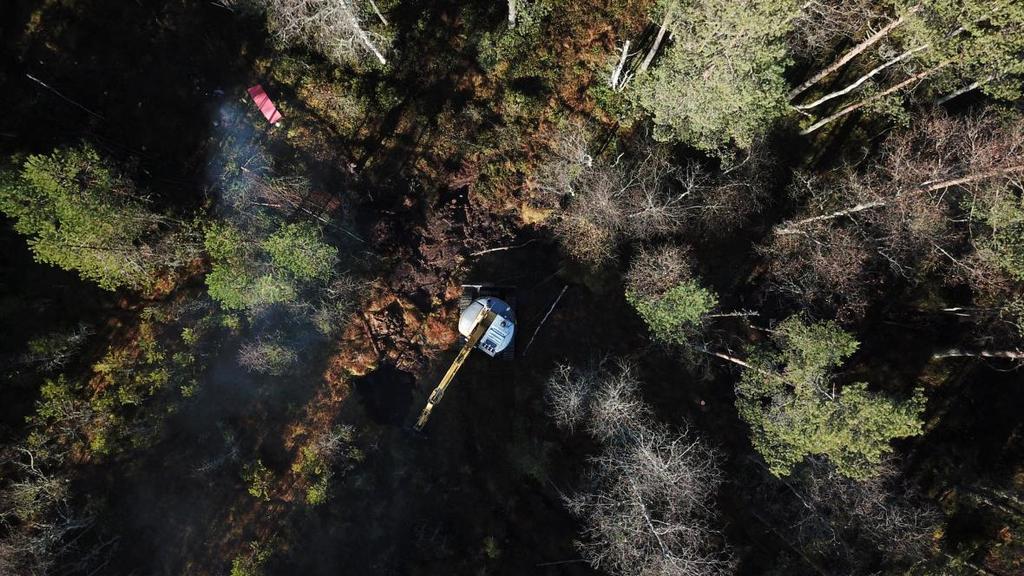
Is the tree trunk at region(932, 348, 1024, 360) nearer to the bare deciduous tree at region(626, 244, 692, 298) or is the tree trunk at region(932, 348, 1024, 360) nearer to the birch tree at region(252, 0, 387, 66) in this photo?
the bare deciduous tree at region(626, 244, 692, 298)

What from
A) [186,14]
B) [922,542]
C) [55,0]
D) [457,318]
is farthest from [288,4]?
[922,542]

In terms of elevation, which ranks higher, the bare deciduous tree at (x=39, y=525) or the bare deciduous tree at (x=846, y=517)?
the bare deciduous tree at (x=846, y=517)

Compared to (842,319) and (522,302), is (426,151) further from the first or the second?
(842,319)

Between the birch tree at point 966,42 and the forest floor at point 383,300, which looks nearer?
the birch tree at point 966,42


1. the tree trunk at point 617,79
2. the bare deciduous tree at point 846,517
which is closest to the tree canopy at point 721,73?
the tree trunk at point 617,79

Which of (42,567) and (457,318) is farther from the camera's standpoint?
(457,318)

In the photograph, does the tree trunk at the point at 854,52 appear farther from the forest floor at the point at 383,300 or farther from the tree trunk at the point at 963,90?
the forest floor at the point at 383,300

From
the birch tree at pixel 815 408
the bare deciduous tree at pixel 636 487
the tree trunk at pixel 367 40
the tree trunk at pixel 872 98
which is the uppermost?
the tree trunk at pixel 872 98
